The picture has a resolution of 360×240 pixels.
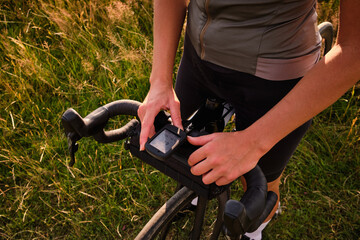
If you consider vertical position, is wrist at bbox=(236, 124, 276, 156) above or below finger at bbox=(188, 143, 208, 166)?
above

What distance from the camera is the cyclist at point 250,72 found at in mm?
877

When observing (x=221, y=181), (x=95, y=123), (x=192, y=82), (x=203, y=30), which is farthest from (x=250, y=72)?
(x=95, y=123)

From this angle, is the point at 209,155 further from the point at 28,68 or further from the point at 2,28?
the point at 2,28

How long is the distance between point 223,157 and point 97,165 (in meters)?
1.81

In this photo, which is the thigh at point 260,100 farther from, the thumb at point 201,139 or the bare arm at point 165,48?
the thumb at point 201,139

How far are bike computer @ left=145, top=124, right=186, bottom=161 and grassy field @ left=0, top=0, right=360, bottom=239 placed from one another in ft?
4.46

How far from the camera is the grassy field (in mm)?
2207

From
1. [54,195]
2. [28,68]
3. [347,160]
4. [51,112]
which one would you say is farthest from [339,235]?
[28,68]

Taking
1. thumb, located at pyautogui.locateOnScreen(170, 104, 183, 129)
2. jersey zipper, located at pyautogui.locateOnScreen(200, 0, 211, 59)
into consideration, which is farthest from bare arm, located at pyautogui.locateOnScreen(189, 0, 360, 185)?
jersey zipper, located at pyautogui.locateOnScreen(200, 0, 211, 59)

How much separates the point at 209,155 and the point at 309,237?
5.82 feet

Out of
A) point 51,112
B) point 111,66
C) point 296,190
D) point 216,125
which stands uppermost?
point 216,125

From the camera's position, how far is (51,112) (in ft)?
8.86

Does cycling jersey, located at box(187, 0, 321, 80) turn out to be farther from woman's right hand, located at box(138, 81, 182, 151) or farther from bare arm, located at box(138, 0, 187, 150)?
woman's right hand, located at box(138, 81, 182, 151)

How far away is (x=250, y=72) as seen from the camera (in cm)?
114
